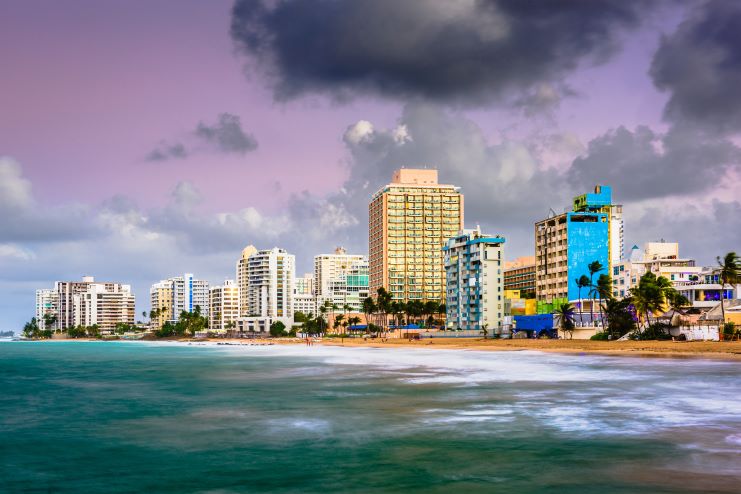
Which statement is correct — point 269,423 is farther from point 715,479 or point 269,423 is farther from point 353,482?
point 715,479

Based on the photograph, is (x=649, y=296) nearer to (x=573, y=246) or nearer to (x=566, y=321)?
(x=566, y=321)

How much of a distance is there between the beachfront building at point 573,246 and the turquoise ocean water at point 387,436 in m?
112

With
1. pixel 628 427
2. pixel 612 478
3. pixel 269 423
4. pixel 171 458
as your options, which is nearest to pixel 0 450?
pixel 171 458

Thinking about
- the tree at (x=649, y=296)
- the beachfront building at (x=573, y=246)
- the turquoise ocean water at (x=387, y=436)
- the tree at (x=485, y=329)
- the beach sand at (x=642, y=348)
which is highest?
the beachfront building at (x=573, y=246)

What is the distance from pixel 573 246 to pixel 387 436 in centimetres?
14839

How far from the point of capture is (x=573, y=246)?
174 meters

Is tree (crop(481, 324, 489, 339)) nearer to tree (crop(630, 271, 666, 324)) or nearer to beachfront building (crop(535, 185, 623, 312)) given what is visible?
beachfront building (crop(535, 185, 623, 312))

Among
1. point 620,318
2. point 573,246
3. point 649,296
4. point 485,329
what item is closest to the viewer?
point 649,296

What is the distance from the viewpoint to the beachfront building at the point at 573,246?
172375 millimetres

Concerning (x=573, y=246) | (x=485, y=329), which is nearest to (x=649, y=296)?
(x=573, y=246)

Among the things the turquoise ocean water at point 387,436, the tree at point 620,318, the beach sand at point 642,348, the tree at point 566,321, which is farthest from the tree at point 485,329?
the turquoise ocean water at point 387,436

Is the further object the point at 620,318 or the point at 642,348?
the point at 620,318

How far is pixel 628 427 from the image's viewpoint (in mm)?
34562

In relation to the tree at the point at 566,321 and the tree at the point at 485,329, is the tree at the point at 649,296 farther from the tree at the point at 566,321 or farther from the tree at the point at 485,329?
the tree at the point at 485,329
